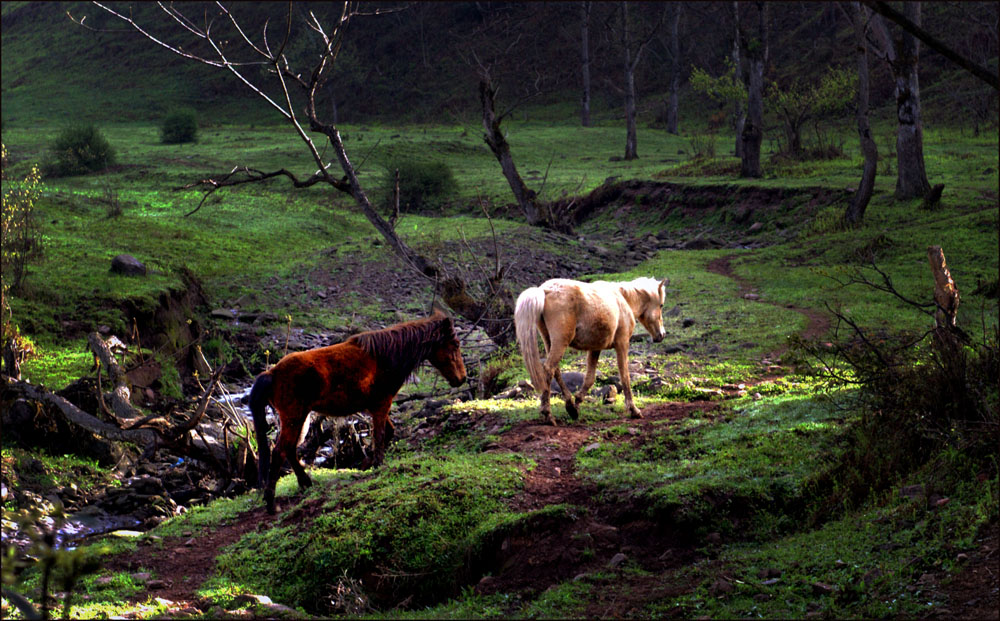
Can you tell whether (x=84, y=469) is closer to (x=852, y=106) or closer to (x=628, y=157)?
(x=628, y=157)

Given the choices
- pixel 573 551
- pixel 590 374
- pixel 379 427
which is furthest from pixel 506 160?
pixel 573 551

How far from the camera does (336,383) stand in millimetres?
7648

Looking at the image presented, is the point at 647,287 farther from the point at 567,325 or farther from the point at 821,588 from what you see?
the point at 821,588

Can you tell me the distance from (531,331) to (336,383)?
2.34 m

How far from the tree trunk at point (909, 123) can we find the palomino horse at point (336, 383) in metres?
19.2

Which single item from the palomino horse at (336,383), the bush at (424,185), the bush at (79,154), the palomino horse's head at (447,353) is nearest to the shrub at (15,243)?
the palomino horse at (336,383)

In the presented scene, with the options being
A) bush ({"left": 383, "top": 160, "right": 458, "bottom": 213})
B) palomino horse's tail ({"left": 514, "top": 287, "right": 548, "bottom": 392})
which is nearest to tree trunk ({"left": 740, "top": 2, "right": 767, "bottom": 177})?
bush ({"left": 383, "top": 160, "right": 458, "bottom": 213})

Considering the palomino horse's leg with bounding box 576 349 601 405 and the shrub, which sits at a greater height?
the shrub

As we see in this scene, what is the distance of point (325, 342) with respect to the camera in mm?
16203

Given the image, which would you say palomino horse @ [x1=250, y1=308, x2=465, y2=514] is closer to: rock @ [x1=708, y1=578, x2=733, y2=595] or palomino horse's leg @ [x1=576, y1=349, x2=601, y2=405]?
palomino horse's leg @ [x1=576, y1=349, x2=601, y2=405]

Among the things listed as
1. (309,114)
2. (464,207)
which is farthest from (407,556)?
(464,207)

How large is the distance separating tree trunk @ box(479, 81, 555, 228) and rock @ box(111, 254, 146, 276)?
975 centimetres

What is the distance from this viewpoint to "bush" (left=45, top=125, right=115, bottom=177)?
3428 centimetres

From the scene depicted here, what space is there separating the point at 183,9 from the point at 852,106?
62677 mm
